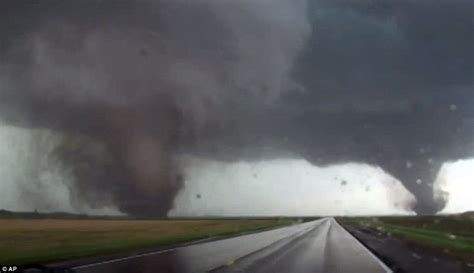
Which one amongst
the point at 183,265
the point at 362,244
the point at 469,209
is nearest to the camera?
the point at 469,209

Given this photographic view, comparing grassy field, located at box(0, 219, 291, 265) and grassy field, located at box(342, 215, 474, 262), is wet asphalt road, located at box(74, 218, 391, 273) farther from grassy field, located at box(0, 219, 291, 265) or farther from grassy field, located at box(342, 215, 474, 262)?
grassy field, located at box(342, 215, 474, 262)

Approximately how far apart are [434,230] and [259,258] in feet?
5.14

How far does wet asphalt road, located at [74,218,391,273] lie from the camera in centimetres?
496

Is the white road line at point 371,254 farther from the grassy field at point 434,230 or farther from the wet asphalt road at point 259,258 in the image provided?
the grassy field at point 434,230

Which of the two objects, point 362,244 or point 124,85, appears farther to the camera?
point 362,244

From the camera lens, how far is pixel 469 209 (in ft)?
15.4

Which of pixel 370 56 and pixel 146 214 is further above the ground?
pixel 370 56

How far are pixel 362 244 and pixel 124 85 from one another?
263 cm

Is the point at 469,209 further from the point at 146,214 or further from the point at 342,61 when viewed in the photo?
the point at 146,214

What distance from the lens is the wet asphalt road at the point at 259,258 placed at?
4961 mm

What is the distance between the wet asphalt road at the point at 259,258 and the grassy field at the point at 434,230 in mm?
320

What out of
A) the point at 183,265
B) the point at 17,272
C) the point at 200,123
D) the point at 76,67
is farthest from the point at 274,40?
the point at 17,272

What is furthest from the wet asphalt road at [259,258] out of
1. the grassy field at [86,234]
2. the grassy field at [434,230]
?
the grassy field at [434,230]

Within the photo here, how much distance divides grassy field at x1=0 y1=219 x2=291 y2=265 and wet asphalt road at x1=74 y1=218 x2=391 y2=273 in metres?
0.17
